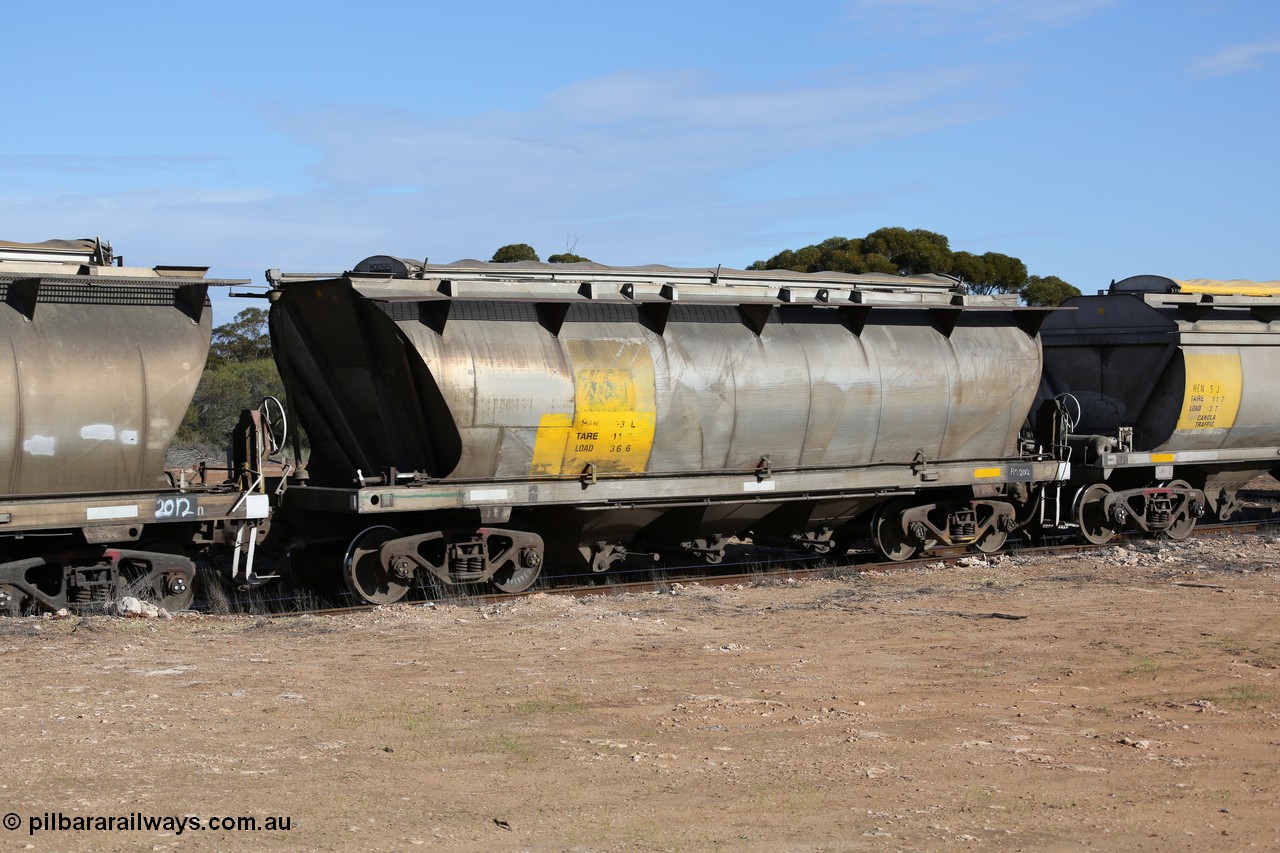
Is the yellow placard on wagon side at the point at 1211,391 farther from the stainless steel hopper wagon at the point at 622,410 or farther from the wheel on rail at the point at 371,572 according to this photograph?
the wheel on rail at the point at 371,572

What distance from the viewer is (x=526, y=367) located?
1369 cm

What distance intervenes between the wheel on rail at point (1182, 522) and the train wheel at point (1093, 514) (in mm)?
1149

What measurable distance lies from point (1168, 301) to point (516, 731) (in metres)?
14.0

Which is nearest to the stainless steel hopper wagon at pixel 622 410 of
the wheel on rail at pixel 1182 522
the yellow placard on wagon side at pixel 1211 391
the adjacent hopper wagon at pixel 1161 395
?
the adjacent hopper wagon at pixel 1161 395

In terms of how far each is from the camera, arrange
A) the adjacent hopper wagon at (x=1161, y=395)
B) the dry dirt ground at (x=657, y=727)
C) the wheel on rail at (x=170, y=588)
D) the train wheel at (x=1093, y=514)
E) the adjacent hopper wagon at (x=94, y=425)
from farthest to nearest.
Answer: the adjacent hopper wagon at (x=1161, y=395) → the train wheel at (x=1093, y=514) → the wheel on rail at (x=170, y=588) → the adjacent hopper wagon at (x=94, y=425) → the dry dirt ground at (x=657, y=727)

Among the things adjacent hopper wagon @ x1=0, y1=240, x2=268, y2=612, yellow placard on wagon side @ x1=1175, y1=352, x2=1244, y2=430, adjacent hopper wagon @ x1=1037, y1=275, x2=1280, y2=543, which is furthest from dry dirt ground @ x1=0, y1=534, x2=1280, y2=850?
yellow placard on wagon side @ x1=1175, y1=352, x2=1244, y2=430

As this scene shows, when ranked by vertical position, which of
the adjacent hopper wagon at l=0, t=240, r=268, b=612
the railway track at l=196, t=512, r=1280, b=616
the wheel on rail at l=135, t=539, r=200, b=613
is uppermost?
the adjacent hopper wagon at l=0, t=240, r=268, b=612

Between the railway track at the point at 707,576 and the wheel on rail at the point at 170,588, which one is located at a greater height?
the wheel on rail at the point at 170,588

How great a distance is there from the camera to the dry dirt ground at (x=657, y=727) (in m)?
6.68

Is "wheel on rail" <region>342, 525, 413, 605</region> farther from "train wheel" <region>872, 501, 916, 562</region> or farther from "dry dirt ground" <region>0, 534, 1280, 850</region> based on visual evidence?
"train wheel" <region>872, 501, 916, 562</region>

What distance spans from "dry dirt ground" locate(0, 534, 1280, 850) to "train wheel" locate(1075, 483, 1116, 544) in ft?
17.6

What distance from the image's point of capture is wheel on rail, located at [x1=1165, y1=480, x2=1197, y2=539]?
19844 millimetres

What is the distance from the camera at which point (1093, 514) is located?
19.4 metres

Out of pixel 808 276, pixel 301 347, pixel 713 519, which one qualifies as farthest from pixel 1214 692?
pixel 301 347
